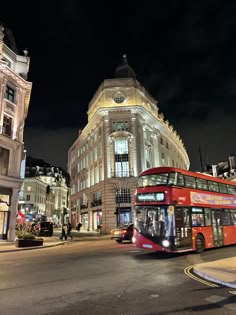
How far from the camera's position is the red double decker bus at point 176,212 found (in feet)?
41.0

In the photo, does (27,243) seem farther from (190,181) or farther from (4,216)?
(190,181)

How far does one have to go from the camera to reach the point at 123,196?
37.8m

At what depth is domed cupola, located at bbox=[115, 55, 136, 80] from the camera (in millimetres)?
47000

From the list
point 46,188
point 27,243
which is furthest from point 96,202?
point 46,188

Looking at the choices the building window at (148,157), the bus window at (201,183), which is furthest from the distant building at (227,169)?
the bus window at (201,183)

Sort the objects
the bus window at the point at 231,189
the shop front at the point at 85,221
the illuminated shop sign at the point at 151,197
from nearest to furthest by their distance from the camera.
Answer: the illuminated shop sign at the point at 151,197 → the bus window at the point at 231,189 → the shop front at the point at 85,221

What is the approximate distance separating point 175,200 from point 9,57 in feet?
79.9

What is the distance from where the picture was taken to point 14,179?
935 inches

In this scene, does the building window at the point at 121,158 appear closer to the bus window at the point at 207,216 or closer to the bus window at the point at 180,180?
the bus window at the point at 207,216

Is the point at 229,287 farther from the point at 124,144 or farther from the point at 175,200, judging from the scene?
the point at 124,144

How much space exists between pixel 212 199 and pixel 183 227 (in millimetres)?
3667

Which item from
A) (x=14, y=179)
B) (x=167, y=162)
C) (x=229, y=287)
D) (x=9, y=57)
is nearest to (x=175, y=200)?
(x=229, y=287)

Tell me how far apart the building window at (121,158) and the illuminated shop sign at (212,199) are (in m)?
22.3

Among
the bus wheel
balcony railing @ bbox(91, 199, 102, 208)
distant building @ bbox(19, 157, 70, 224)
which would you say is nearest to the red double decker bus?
the bus wheel
